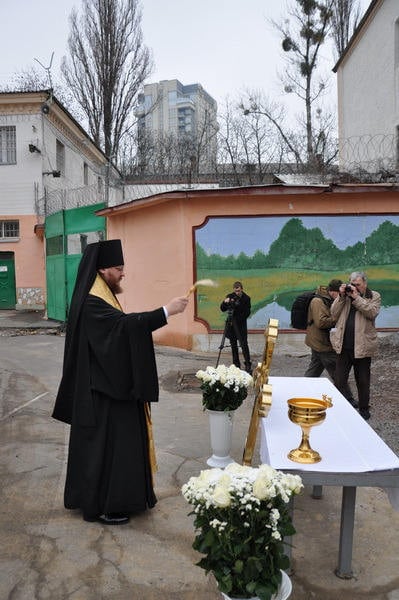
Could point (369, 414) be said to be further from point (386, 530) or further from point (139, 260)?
point (139, 260)

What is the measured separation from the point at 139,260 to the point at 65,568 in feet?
29.0

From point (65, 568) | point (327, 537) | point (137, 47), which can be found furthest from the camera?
point (137, 47)

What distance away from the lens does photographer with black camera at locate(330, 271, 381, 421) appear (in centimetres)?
600

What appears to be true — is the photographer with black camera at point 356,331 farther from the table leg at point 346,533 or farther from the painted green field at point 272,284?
the painted green field at point 272,284

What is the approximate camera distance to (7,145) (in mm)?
19672

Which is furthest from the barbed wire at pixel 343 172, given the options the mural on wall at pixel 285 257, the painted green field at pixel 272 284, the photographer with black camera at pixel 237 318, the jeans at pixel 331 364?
the jeans at pixel 331 364

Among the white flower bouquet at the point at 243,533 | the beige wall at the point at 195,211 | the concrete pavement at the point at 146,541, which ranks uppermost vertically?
the beige wall at the point at 195,211

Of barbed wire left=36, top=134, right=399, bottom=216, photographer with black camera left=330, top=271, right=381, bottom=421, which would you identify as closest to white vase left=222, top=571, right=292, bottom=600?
photographer with black camera left=330, top=271, right=381, bottom=421

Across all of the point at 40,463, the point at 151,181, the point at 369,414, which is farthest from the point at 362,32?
the point at 40,463

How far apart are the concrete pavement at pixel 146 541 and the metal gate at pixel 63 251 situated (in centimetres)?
820

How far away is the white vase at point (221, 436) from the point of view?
473 centimetres

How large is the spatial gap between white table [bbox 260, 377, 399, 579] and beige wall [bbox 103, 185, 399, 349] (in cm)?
668

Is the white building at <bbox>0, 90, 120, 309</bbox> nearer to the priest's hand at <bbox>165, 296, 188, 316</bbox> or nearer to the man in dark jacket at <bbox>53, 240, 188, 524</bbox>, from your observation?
the man in dark jacket at <bbox>53, 240, 188, 524</bbox>

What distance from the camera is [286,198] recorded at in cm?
1027
